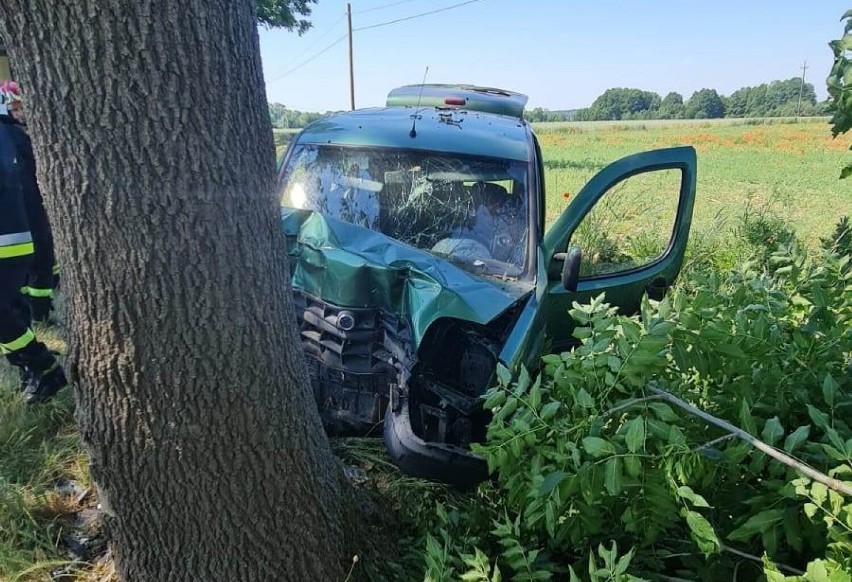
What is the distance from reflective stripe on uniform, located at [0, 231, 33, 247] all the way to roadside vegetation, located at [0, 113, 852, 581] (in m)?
1.63

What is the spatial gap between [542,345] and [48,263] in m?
3.30

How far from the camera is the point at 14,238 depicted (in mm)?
3482

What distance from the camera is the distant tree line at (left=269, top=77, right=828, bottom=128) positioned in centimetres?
6022

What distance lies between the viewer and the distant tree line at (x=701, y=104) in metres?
60.2

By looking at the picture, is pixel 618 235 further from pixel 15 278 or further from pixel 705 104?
pixel 705 104

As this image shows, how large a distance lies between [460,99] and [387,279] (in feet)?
9.71

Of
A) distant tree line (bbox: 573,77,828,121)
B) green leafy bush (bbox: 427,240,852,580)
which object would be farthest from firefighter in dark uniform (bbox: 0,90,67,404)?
distant tree line (bbox: 573,77,828,121)

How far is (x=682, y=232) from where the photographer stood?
3750 millimetres

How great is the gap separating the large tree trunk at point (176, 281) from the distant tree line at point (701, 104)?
57612 millimetres

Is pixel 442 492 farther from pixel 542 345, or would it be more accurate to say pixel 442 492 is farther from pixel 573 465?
pixel 573 465

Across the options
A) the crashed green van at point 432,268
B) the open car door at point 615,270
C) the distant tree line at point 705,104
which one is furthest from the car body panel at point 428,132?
the distant tree line at point 705,104

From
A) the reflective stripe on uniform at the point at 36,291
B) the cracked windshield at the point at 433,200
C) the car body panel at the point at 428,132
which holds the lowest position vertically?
the reflective stripe on uniform at the point at 36,291

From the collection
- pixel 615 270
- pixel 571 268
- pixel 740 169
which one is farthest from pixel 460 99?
pixel 740 169

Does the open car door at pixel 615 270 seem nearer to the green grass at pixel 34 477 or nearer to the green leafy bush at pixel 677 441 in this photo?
the green leafy bush at pixel 677 441
